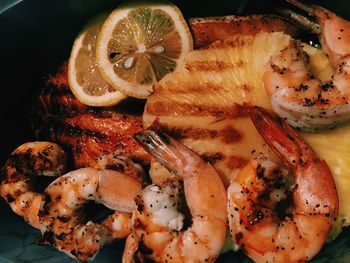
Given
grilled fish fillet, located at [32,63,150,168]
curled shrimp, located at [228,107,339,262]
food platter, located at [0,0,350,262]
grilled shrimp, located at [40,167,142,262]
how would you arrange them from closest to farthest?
curled shrimp, located at [228,107,339,262] < grilled shrimp, located at [40,167,142,262] < food platter, located at [0,0,350,262] < grilled fish fillet, located at [32,63,150,168]

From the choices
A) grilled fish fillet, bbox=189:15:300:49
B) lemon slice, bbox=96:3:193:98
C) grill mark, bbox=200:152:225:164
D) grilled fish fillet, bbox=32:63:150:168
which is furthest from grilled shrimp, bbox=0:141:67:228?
grilled fish fillet, bbox=189:15:300:49

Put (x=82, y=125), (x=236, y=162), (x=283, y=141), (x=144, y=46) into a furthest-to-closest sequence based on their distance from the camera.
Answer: (x=82, y=125)
(x=144, y=46)
(x=236, y=162)
(x=283, y=141)

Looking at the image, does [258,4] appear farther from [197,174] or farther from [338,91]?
[197,174]

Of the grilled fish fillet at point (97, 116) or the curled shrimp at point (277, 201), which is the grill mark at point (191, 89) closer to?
the grilled fish fillet at point (97, 116)

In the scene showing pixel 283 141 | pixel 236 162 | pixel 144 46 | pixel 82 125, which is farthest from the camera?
pixel 82 125

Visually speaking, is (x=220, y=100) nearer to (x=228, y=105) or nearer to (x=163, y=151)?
(x=228, y=105)

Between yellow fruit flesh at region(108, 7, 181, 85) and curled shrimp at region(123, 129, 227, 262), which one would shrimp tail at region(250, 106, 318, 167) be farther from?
yellow fruit flesh at region(108, 7, 181, 85)

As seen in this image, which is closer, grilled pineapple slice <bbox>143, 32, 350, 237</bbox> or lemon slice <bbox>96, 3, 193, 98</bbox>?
grilled pineapple slice <bbox>143, 32, 350, 237</bbox>

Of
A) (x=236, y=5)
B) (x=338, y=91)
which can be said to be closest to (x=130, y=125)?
(x=236, y=5)

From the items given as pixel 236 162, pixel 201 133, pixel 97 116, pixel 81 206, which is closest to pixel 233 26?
pixel 201 133
